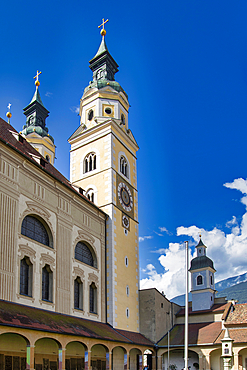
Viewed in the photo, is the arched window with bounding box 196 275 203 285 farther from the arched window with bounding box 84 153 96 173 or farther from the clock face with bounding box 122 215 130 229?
the arched window with bounding box 84 153 96 173

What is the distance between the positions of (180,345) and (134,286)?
21.4ft

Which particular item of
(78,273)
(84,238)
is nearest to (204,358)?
(78,273)

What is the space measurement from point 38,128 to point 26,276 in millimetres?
32118

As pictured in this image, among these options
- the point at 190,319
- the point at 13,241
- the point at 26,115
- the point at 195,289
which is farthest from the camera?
the point at 26,115

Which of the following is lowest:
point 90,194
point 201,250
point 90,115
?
point 201,250

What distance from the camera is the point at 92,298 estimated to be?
28.6 m

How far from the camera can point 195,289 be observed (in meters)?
44.9

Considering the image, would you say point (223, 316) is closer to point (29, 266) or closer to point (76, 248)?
point (76, 248)

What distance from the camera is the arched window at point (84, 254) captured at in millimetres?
A: 27780

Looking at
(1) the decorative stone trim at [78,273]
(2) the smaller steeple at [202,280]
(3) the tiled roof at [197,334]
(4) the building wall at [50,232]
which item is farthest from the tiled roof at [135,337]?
(2) the smaller steeple at [202,280]

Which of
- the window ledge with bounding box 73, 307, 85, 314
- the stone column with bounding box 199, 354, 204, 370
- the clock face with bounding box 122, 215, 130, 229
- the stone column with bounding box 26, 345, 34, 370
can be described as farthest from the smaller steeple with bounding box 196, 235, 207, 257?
the stone column with bounding box 26, 345, 34, 370

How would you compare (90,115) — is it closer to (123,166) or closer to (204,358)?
(123,166)

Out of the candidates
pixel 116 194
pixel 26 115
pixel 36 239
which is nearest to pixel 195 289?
pixel 116 194

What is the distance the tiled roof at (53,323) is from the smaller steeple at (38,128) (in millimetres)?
27847
